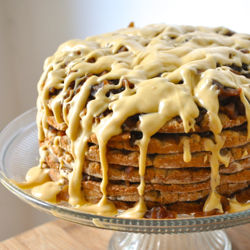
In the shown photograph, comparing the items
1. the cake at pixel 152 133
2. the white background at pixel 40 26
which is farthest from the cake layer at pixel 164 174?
the white background at pixel 40 26

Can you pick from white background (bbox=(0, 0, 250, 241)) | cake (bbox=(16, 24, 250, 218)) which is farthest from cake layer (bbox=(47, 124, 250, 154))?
white background (bbox=(0, 0, 250, 241))

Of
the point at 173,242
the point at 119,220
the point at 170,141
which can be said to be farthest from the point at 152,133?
the point at 173,242

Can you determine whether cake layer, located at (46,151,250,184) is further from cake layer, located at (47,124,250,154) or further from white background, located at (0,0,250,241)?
white background, located at (0,0,250,241)

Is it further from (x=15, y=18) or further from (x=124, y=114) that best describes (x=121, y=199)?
(x=15, y=18)

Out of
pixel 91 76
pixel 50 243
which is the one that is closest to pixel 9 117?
pixel 50 243

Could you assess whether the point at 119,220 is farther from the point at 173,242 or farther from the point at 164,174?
the point at 173,242
